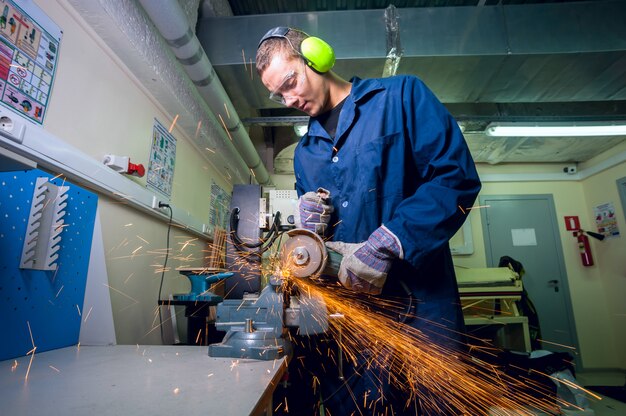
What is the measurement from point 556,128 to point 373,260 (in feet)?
12.4

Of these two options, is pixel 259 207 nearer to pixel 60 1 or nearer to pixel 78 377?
pixel 60 1

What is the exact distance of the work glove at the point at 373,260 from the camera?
99 centimetres

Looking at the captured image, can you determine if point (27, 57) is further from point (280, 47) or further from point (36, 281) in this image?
point (280, 47)

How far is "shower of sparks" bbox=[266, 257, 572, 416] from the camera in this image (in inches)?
43.1

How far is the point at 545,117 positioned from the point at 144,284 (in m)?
4.44

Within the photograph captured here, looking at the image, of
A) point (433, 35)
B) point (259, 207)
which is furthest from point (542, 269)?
point (259, 207)

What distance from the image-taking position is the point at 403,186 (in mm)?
1206

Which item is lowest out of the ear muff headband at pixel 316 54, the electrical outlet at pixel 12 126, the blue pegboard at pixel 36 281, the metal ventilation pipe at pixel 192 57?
the blue pegboard at pixel 36 281

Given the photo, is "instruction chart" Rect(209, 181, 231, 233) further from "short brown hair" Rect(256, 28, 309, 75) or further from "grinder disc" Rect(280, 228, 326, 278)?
"grinder disc" Rect(280, 228, 326, 278)

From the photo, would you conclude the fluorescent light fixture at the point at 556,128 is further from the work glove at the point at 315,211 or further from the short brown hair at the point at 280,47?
the work glove at the point at 315,211

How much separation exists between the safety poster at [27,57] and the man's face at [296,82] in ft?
3.06

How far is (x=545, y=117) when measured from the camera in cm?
372

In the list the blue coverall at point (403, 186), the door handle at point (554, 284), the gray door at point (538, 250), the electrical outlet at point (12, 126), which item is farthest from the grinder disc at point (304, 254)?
the door handle at point (554, 284)

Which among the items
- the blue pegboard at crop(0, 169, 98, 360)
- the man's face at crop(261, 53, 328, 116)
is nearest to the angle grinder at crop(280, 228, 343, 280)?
the man's face at crop(261, 53, 328, 116)
